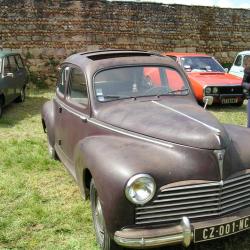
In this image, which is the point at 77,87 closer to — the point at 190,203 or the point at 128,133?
the point at 128,133

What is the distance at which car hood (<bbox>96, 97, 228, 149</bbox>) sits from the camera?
3371mm

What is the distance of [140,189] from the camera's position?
123 inches

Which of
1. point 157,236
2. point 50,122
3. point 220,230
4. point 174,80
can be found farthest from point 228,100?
point 157,236

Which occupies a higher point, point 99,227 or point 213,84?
point 213,84

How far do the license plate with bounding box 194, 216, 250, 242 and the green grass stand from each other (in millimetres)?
526

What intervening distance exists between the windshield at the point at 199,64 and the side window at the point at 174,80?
6.62 m

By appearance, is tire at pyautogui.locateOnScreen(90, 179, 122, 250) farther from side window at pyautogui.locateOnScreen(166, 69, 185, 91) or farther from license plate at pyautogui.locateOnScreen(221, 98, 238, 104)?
license plate at pyautogui.locateOnScreen(221, 98, 238, 104)

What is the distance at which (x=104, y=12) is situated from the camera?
48.9 ft

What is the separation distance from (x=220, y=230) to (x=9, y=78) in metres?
7.76

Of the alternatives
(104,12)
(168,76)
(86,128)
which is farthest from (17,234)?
(104,12)

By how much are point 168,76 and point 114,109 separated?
3.22 ft

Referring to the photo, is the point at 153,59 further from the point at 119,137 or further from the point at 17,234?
the point at 17,234

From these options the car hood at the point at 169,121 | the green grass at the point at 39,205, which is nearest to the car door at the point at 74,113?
the car hood at the point at 169,121

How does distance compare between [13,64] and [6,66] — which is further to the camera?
[13,64]
